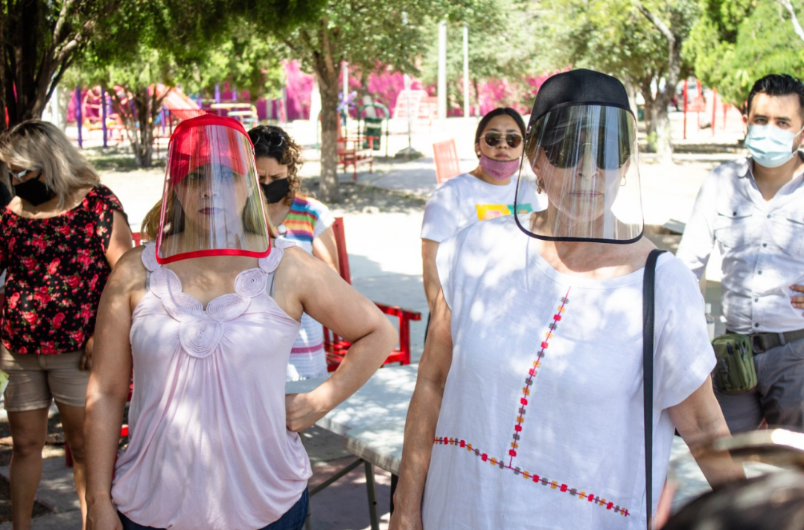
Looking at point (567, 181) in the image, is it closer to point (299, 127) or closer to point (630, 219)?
point (630, 219)

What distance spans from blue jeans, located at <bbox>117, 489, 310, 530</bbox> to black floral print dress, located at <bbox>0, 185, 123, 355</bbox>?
163 cm

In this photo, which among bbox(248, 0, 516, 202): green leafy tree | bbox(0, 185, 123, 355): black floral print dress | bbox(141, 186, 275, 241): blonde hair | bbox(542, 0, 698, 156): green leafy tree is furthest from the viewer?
bbox(542, 0, 698, 156): green leafy tree

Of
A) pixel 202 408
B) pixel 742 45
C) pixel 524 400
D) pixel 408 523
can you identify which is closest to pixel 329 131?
pixel 742 45

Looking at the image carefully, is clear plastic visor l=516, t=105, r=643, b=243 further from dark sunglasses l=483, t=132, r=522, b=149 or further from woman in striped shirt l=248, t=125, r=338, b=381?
dark sunglasses l=483, t=132, r=522, b=149

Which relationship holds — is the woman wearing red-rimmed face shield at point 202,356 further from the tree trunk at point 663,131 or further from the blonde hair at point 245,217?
the tree trunk at point 663,131

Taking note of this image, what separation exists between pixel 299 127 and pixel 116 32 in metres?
42.1

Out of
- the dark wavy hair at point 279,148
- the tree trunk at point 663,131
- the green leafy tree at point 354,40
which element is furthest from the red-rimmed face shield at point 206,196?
the tree trunk at point 663,131

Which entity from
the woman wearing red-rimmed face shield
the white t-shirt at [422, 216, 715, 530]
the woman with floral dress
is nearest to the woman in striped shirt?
the woman with floral dress

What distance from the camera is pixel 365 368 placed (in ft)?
8.51

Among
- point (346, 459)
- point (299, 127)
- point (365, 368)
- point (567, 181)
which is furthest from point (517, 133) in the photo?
point (299, 127)

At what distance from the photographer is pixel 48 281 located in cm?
383

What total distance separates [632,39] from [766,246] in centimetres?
2417

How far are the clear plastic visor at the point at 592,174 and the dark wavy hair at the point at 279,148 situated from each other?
7.13 feet

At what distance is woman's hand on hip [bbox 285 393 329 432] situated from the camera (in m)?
2.50
